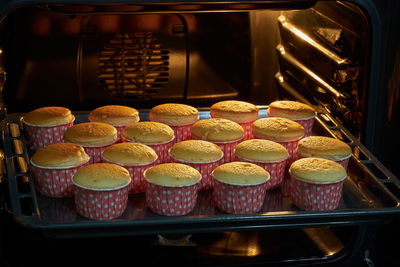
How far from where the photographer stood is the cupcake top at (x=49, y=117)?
72.6 inches

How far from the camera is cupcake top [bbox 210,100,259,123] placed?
1.95 m

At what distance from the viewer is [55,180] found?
1.60 m

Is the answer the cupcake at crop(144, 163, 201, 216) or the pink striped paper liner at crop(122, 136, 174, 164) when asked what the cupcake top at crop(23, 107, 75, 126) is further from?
the cupcake at crop(144, 163, 201, 216)

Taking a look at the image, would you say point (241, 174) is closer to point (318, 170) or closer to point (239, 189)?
point (239, 189)

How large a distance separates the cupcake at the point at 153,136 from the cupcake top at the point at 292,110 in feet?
1.22

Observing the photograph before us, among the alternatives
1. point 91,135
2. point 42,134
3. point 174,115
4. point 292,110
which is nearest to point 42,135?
point 42,134

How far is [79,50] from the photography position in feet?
7.05

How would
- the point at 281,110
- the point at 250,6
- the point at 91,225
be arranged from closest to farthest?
the point at 91,225, the point at 250,6, the point at 281,110

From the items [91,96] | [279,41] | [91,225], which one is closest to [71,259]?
[91,225]

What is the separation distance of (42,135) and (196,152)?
1.65 feet

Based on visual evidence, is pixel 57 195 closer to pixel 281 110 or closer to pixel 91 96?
pixel 91 96

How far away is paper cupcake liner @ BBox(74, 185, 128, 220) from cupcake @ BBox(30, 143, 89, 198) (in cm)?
11

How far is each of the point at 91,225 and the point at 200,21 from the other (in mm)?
1086

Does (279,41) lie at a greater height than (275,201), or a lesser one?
greater
